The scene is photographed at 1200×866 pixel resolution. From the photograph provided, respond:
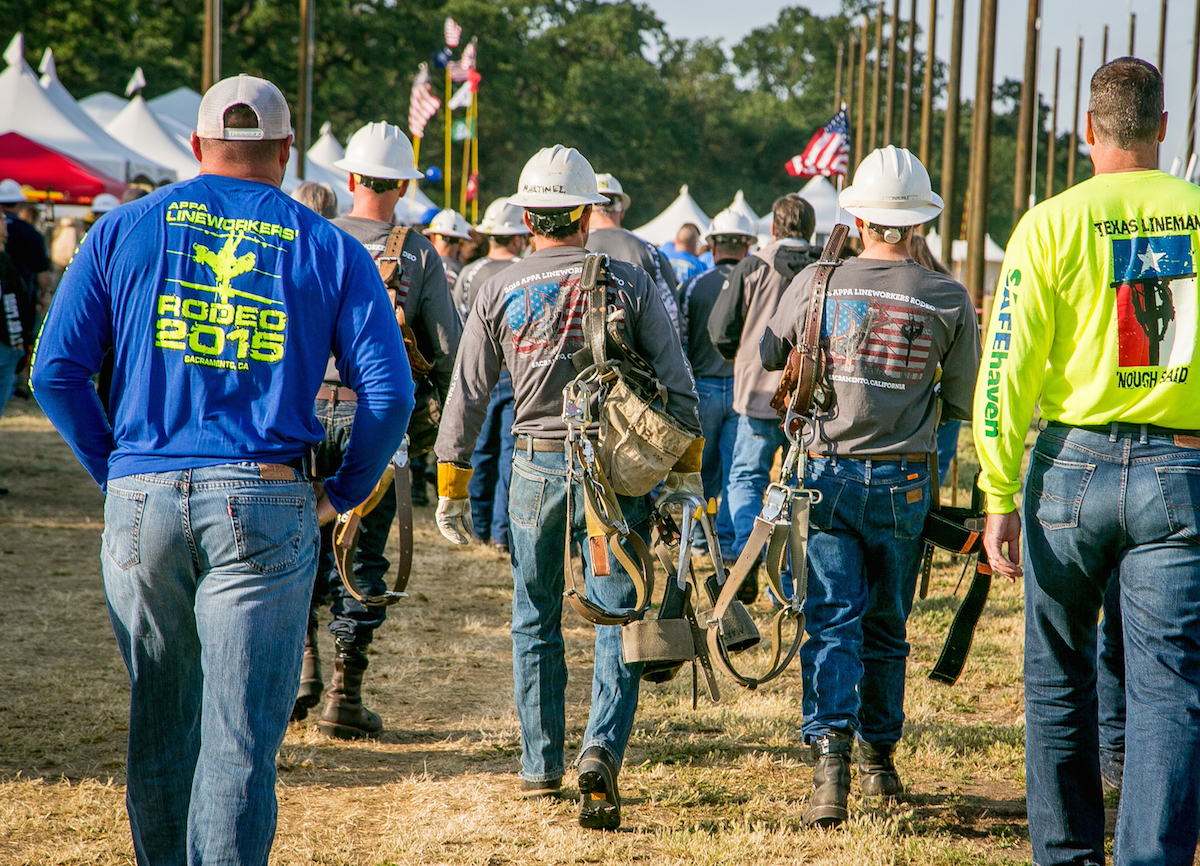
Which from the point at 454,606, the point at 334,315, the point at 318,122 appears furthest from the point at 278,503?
the point at 318,122

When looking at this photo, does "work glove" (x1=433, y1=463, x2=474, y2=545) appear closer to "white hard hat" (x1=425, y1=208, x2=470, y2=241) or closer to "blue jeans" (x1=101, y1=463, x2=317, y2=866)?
"blue jeans" (x1=101, y1=463, x2=317, y2=866)

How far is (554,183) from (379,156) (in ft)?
3.58

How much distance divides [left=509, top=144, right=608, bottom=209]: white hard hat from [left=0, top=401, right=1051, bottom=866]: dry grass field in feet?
6.86

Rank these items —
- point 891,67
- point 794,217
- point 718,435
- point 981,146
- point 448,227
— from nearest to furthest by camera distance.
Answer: point 794,217
point 718,435
point 448,227
point 981,146
point 891,67

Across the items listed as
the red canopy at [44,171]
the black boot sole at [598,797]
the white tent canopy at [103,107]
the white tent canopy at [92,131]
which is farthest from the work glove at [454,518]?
the white tent canopy at [103,107]

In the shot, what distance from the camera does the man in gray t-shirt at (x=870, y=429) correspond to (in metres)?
4.14

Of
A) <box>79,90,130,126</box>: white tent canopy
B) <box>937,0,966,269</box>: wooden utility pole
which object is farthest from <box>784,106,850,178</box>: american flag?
<box>79,90,130,126</box>: white tent canopy

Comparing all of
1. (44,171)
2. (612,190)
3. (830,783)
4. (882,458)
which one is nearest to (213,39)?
(44,171)

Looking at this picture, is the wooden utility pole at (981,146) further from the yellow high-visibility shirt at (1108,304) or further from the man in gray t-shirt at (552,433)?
the yellow high-visibility shirt at (1108,304)

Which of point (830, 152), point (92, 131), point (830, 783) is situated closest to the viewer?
point (830, 783)

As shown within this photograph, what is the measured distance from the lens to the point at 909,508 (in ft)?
13.9

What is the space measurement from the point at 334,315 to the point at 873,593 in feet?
7.74

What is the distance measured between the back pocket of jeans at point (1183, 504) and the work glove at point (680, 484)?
1548 mm

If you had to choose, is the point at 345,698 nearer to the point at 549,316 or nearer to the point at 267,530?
the point at 549,316
